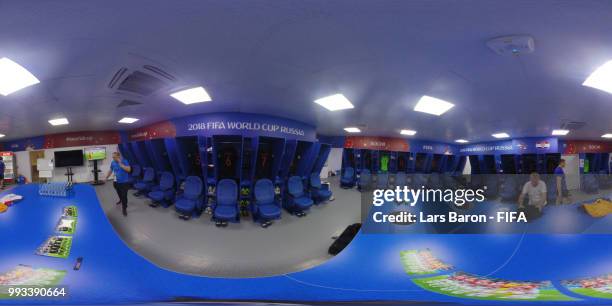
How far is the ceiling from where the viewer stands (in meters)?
0.79

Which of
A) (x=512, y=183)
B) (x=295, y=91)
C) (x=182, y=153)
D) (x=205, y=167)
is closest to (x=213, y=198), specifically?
(x=205, y=167)

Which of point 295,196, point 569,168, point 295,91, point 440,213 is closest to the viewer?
point 295,91

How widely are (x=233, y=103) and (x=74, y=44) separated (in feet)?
2.00

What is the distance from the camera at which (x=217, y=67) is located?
940 mm

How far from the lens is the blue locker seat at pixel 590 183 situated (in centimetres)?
186

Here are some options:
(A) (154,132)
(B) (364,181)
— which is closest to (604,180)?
(B) (364,181)

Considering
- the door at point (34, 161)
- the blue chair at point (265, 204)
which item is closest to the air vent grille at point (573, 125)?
the blue chair at point (265, 204)

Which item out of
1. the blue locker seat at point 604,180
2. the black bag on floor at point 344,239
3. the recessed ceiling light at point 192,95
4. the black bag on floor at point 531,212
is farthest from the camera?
the blue locker seat at point 604,180

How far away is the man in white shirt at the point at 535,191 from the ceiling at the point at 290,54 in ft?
2.48

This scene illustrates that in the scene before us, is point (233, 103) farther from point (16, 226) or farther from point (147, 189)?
point (16, 226)

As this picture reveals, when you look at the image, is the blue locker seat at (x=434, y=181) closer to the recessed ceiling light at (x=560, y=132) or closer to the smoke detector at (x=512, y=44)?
the smoke detector at (x=512, y=44)

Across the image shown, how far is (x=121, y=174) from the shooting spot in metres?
1.21

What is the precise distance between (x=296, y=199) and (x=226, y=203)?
431mm

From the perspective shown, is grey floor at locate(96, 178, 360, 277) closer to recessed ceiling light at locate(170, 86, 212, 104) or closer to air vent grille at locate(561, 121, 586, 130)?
recessed ceiling light at locate(170, 86, 212, 104)
